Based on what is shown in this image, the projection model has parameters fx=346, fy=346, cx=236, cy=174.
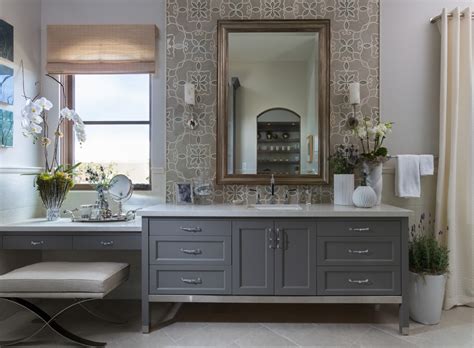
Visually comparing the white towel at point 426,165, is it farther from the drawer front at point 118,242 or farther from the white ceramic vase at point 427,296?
the drawer front at point 118,242

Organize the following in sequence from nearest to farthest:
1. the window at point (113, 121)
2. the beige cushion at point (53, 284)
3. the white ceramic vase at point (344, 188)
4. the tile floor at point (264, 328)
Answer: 1. the beige cushion at point (53, 284)
2. the tile floor at point (264, 328)
3. the white ceramic vase at point (344, 188)
4. the window at point (113, 121)

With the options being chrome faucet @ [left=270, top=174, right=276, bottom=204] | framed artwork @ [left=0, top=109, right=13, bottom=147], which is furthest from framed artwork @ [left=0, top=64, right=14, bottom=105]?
chrome faucet @ [left=270, top=174, right=276, bottom=204]

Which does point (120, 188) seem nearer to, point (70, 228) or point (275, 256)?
point (70, 228)

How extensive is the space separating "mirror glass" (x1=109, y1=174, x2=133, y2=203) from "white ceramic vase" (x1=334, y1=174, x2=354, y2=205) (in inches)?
63.6

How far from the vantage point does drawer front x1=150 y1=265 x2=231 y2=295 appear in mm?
2258

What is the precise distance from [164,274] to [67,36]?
209 cm

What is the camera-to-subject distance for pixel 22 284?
2.04m

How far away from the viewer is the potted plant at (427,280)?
2375mm

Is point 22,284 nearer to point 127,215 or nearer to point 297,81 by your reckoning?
point 127,215

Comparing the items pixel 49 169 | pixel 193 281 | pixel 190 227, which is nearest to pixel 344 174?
pixel 190 227

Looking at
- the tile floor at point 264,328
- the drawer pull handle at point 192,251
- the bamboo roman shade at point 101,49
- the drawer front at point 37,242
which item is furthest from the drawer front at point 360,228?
the bamboo roman shade at point 101,49

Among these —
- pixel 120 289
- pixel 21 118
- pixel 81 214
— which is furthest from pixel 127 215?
pixel 21 118

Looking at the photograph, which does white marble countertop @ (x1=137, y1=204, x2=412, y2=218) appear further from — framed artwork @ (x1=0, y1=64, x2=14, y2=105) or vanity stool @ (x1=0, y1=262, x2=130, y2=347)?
framed artwork @ (x1=0, y1=64, x2=14, y2=105)

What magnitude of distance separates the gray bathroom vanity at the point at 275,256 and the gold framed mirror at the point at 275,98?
1.86 feet
